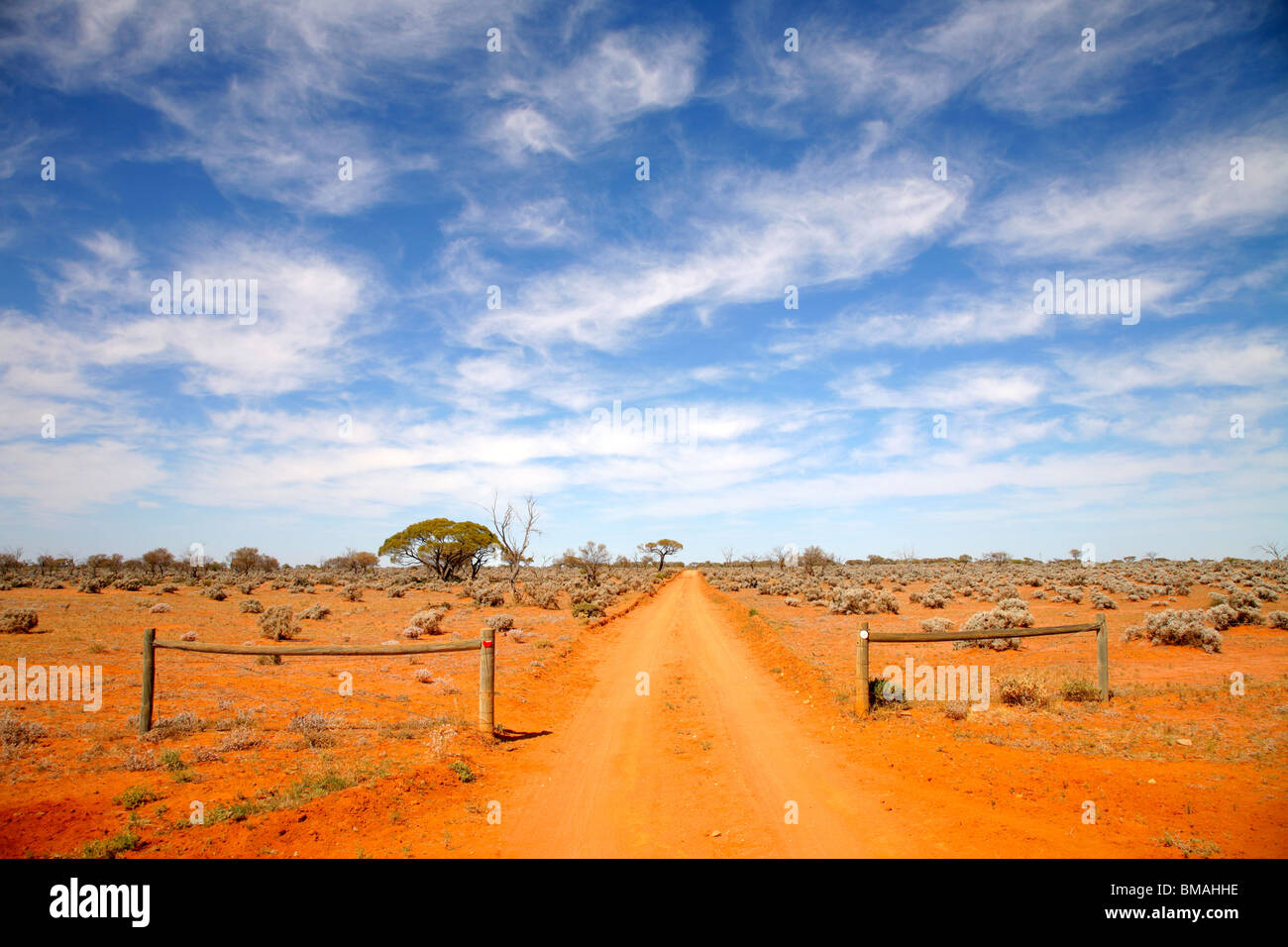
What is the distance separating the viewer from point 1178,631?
16797 millimetres

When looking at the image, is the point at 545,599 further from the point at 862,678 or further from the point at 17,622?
the point at 862,678

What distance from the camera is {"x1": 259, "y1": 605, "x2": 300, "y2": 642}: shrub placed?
2100 cm

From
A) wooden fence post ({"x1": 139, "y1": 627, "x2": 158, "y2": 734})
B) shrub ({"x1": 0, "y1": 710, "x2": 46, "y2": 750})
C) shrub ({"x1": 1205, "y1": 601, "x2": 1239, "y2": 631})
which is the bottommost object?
shrub ({"x1": 1205, "y1": 601, "x2": 1239, "y2": 631})

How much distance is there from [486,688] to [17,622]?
20.3m

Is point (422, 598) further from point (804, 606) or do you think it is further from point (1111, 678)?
point (1111, 678)

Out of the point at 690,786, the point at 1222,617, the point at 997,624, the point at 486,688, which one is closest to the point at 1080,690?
the point at 690,786

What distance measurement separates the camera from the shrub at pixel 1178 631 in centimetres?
1614

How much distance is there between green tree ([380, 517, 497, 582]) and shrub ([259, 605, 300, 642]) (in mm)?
36576

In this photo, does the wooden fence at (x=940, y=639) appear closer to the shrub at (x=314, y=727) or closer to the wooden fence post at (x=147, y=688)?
the shrub at (x=314, y=727)

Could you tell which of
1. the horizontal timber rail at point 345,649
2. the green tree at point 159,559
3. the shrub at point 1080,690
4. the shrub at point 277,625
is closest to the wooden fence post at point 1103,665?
the shrub at point 1080,690

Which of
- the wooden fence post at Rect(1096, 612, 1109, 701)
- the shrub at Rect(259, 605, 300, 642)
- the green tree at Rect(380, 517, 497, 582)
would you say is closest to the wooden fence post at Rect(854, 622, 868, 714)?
the wooden fence post at Rect(1096, 612, 1109, 701)

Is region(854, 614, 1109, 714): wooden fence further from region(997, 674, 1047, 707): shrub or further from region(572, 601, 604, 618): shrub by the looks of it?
region(572, 601, 604, 618): shrub

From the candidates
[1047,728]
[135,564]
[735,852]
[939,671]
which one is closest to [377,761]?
[735,852]
